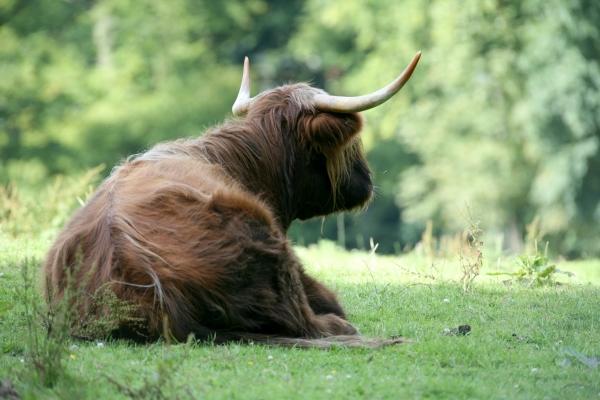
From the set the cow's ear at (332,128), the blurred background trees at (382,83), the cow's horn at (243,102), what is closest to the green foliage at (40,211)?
the cow's horn at (243,102)

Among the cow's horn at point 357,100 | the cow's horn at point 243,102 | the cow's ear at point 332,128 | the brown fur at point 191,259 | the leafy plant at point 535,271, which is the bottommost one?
the leafy plant at point 535,271

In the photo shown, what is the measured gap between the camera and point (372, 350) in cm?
640

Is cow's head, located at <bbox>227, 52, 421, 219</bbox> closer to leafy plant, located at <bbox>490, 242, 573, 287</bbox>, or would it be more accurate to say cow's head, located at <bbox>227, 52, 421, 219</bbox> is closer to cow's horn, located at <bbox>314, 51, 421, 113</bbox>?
cow's horn, located at <bbox>314, 51, 421, 113</bbox>

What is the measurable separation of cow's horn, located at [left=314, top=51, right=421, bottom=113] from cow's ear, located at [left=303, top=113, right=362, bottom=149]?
0.24 ft

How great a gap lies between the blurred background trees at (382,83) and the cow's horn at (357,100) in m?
26.0

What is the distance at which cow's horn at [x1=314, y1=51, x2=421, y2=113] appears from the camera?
7.48 metres

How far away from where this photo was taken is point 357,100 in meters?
7.84

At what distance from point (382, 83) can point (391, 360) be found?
108 ft

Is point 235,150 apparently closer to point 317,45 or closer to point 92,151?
point 92,151

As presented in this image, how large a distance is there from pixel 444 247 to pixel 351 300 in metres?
5.02

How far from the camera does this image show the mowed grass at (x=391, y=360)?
212 inches

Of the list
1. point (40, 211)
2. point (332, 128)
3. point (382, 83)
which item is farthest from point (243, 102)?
point (382, 83)

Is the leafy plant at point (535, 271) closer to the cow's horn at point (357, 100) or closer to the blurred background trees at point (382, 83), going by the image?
the cow's horn at point (357, 100)

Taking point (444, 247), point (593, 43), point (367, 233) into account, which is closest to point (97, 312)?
point (444, 247)
